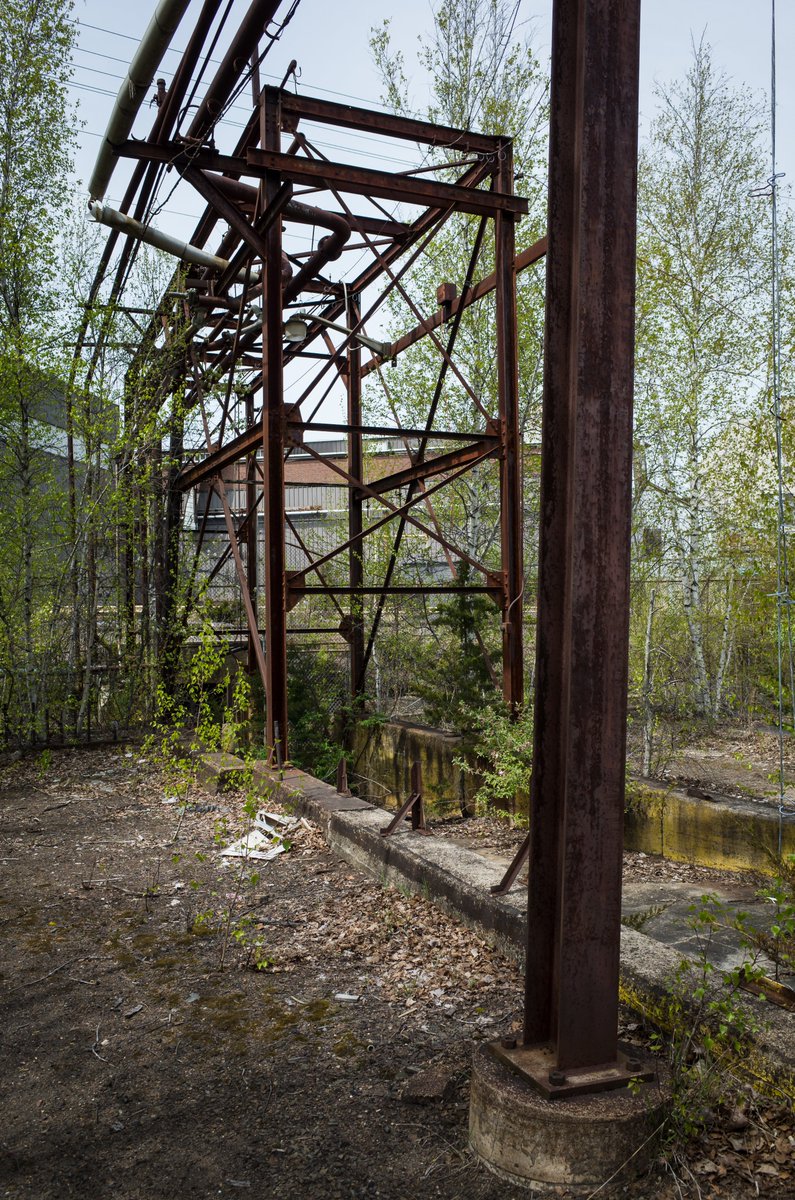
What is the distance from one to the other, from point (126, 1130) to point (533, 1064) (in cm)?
140

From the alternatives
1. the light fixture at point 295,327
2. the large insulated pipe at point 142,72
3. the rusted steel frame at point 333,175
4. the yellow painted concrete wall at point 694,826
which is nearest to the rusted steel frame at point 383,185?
the rusted steel frame at point 333,175

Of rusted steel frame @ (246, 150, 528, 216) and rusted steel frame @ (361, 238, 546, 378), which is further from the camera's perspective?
rusted steel frame @ (361, 238, 546, 378)

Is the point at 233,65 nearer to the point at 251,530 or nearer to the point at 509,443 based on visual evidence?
the point at 509,443

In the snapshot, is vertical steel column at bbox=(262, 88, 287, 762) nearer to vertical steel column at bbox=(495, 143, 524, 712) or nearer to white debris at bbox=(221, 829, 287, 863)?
white debris at bbox=(221, 829, 287, 863)

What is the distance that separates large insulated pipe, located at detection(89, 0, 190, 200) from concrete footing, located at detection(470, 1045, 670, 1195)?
7191mm

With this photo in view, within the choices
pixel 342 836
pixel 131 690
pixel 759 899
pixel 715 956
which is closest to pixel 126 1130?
pixel 715 956

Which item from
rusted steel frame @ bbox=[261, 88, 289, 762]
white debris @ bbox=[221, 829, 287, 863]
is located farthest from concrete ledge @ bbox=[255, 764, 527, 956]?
rusted steel frame @ bbox=[261, 88, 289, 762]

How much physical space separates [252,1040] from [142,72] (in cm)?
738

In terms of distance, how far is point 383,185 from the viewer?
27.4ft

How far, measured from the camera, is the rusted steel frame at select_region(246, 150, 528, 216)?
7846 millimetres

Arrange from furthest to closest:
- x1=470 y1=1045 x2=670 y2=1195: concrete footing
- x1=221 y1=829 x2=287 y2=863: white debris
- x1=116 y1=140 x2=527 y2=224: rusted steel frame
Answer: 1. x1=116 y1=140 x2=527 y2=224: rusted steel frame
2. x1=221 y1=829 x2=287 y2=863: white debris
3. x1=470 y1=1045 x2=670 y2=1195: concrete footing

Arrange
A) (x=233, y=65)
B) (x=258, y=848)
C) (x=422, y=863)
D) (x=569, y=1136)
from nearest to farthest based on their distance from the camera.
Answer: (x=569, y=1136)
(x=422, y=863)
(x=258, y=848)
(x=233, y=65)

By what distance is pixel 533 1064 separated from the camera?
2736 mm

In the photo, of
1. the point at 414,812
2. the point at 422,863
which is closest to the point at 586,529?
the point at 422,863
